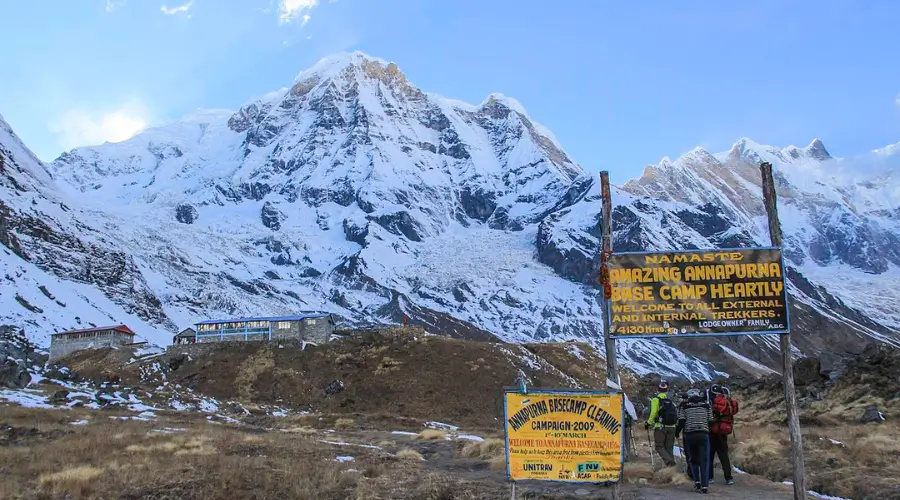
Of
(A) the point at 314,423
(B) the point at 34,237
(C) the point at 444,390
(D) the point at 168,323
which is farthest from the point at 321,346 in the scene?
(B) the point at 34,237

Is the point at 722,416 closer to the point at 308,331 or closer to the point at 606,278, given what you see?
the point at 606,278

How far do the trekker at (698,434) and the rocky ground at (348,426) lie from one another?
0.43 m

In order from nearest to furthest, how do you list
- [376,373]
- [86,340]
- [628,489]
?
[628,489], [376,373], [86,340]

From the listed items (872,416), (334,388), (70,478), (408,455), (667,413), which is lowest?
(408,455)

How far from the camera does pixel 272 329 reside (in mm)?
68500

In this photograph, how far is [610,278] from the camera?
1370 centimetres

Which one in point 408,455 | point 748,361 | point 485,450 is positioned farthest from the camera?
point 748,361

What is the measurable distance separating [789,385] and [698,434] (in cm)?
216

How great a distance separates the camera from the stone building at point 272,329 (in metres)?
66.9

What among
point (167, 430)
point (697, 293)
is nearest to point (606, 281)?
point (697, 293)

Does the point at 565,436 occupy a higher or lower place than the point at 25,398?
higher

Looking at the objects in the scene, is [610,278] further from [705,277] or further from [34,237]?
[34,237]

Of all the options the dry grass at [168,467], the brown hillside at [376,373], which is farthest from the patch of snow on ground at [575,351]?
the dry grass at [168,467]

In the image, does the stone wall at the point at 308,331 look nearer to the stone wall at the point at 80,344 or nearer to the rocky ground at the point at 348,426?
the rocky ground at the point at 348,426
